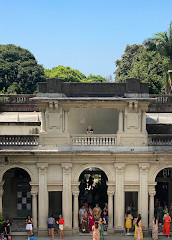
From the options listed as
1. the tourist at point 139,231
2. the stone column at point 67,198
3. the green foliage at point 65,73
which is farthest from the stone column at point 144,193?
the green foliage at point 65,73

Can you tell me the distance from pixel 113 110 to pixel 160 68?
2321cm

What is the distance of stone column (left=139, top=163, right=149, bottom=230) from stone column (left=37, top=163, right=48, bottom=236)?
201 inches

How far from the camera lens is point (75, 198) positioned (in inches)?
1009

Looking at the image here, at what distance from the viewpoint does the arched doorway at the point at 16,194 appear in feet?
93.7

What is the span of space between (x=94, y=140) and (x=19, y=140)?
399cm

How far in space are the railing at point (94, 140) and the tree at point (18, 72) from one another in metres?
33.2

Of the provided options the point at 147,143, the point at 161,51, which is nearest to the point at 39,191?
the point at 147,143

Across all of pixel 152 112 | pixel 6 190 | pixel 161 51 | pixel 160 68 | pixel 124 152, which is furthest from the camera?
pixel 160 68

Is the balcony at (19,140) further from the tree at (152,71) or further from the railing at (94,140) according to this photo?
the tree at (152,71)

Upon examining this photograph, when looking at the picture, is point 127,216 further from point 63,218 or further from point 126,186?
point 63,218

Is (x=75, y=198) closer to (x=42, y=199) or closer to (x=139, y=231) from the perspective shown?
(x=42, y=199)

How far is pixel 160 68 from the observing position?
50844 millimetres

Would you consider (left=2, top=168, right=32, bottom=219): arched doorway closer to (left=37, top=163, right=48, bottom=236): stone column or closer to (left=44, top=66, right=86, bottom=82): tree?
(left=37, top=163, right=48, bottom=236): stone column

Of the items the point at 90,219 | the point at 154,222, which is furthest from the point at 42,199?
the point at 154,222
